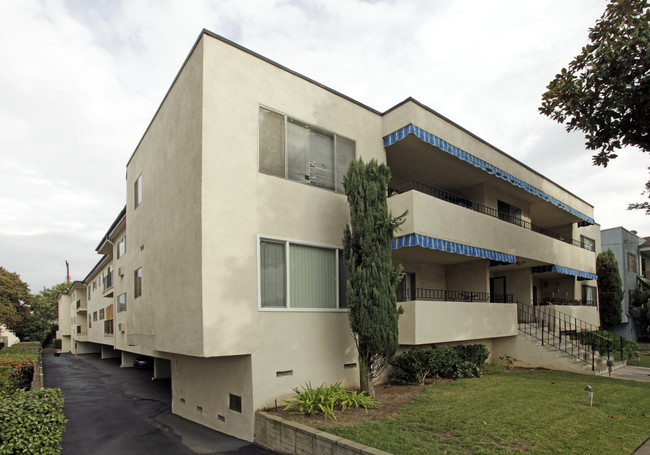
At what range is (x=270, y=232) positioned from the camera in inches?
402

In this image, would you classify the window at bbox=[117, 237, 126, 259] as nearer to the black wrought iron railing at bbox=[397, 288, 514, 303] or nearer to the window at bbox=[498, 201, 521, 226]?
the black wrought iron railing at bbox=[397, 288, 514, 303]

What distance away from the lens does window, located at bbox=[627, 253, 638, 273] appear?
3543cm

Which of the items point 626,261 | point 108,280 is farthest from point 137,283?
point 626,261

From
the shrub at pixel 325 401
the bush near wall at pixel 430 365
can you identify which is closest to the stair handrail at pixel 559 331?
the bush near wall at pixel 430 365

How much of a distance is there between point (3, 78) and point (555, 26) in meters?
15.5

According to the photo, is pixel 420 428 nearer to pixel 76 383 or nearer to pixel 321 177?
pixel 321 177

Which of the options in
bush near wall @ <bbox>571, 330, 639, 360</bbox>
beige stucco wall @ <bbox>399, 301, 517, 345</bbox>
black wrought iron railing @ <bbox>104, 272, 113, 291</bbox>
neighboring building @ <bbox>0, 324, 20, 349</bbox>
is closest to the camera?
beige stucco wall @ <bbox>399, 301, 517, 345</bbox>

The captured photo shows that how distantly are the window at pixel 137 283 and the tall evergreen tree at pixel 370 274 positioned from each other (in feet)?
Result: 29.5

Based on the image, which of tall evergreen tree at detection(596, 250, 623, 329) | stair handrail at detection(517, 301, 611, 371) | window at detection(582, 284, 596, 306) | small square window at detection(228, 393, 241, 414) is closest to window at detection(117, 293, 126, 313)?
small square window at detection(228, 393, 241, 414)

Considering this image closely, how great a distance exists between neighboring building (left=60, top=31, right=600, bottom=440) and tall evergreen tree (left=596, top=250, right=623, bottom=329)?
751 inches

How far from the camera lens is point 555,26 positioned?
9.42 meters

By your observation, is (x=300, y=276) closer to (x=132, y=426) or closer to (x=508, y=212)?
(x=132, y=426)

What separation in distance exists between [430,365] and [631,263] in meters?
33.1

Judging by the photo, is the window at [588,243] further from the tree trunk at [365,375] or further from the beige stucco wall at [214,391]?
the beige stucco wall at [214,391]
